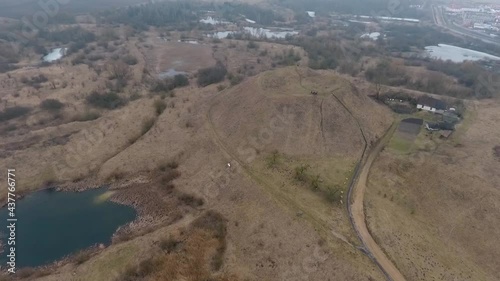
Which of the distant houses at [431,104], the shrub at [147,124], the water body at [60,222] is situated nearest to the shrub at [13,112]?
the shrub at [147,124]

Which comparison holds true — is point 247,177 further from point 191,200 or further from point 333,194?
point 333,194

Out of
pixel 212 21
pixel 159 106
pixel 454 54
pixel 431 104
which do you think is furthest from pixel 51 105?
pixel 454 54

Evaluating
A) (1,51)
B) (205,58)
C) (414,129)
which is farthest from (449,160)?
(1,51)

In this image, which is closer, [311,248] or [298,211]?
[311,248]

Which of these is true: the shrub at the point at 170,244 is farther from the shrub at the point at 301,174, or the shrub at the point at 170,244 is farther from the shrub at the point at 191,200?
the shrub at the point at 301,174

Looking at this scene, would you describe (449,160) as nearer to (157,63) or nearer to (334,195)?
(334,195)

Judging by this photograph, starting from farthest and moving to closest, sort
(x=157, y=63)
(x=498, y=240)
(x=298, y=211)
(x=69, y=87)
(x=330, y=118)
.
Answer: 1. (x=157, y=63)
2. (x=69, y=87)
3. (x=330, y=118)
4. (x=298, y=211)
5. (x=498, y=240)

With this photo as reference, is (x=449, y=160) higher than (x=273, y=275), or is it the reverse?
(x=449, y=160)

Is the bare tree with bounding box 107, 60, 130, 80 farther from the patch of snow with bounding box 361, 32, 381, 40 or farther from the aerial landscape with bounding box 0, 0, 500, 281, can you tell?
the patch of snow with bounding box 361, 32, 381, 40
